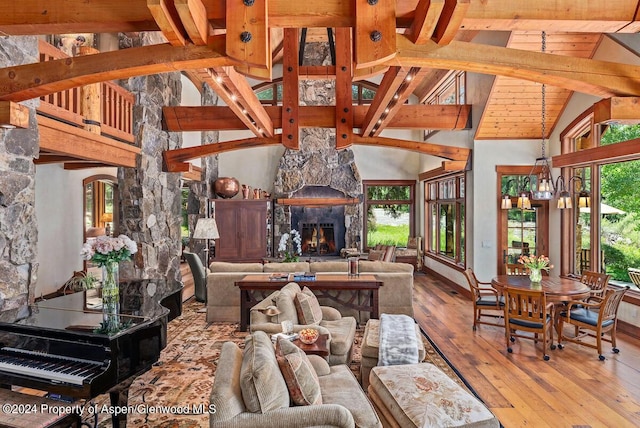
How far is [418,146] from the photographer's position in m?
6.67

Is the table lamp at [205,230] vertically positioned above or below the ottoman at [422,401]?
above

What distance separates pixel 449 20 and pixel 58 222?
27.2 ft

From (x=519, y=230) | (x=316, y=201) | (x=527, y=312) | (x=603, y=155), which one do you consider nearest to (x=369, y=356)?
(x=527, y=312)

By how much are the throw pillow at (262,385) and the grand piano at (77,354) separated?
805mm

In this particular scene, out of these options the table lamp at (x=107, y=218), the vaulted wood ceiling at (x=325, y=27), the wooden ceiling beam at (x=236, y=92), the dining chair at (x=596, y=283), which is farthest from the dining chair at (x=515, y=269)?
the table lamp at (x=107, y=218)

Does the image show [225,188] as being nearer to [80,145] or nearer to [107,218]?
[107,218]

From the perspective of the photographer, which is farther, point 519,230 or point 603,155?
point 519,230

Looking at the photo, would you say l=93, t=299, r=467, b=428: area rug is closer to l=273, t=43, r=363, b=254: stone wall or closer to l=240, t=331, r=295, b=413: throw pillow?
l=240, t=331, r=295, b=413: throw pillow

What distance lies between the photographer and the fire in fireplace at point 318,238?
11.1 meters

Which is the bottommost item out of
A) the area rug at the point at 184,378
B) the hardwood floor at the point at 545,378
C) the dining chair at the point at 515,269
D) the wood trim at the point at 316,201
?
the hardwood floor at the point at 545,378

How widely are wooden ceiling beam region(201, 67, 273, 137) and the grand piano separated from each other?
1.91 m

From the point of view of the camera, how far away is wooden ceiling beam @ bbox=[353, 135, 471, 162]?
256 inches

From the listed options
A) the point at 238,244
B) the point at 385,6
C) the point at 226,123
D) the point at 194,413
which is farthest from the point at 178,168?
the point at 385,6

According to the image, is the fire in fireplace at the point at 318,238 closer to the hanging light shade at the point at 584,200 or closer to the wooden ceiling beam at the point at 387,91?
the wooden ceiling beam at the point at 387,91
